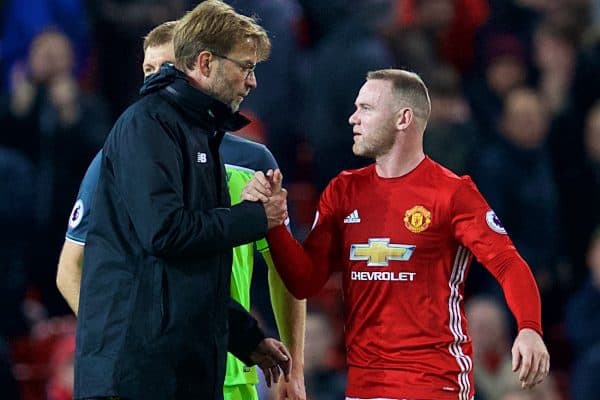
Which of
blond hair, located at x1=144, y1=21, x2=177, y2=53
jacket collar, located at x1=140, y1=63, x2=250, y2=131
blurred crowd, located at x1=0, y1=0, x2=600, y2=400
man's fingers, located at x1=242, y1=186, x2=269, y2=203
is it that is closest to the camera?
jacket collar, located at x1=140, y1=63, x2=250, y2=131

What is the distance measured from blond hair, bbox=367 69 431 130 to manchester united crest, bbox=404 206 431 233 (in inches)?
13.8

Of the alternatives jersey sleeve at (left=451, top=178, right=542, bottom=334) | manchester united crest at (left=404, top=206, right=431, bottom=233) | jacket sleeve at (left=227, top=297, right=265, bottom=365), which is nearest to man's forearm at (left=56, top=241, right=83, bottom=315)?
jacket sleeve at (left=227, top=297, right=265, bottom=365)

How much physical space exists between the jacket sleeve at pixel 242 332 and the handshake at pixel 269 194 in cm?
48

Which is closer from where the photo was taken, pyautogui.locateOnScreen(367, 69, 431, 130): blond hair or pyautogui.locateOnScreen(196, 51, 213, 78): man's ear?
pyautogui.locateOnScreen(196, 51, 213, 78): man's ear

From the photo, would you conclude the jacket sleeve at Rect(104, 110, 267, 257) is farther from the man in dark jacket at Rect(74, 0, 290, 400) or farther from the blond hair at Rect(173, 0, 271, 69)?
the blond hair at Rect(173, 0, 271, 69)

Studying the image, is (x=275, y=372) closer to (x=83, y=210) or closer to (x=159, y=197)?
(x=83, y=210)

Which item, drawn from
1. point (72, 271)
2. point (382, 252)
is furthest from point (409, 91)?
point (72, 271)

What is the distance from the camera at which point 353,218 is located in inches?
209

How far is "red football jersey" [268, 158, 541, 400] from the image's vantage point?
5.11 meters

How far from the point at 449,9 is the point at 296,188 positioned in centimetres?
193

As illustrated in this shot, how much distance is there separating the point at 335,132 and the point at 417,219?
13.5 feet

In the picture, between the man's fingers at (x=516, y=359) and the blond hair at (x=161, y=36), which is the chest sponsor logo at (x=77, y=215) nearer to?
the blond hair at (x=161, y=36)

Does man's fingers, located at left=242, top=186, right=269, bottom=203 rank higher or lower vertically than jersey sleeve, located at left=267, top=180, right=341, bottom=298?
higher

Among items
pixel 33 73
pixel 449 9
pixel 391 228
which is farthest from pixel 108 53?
pixel 391 228
